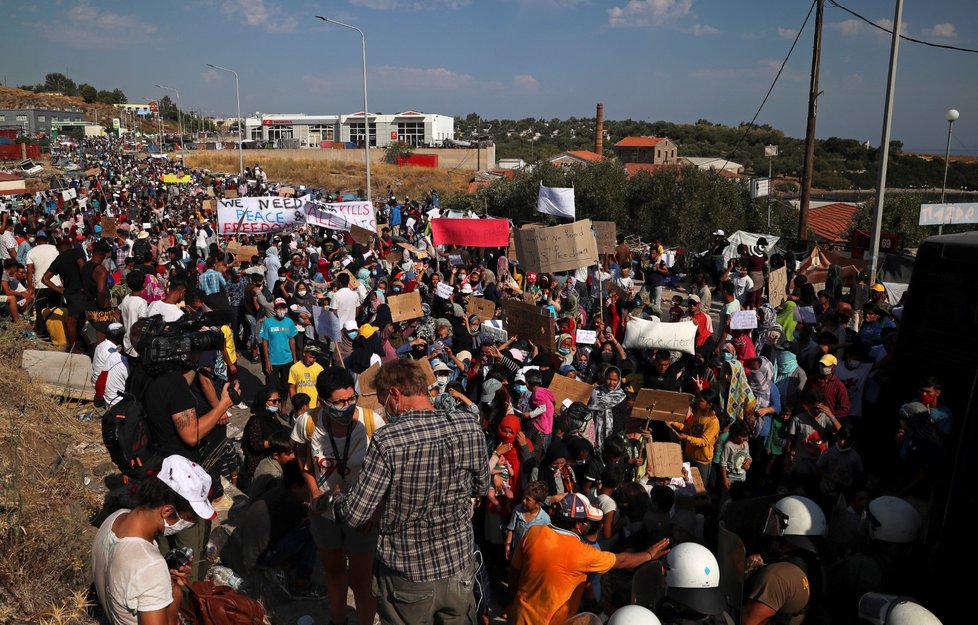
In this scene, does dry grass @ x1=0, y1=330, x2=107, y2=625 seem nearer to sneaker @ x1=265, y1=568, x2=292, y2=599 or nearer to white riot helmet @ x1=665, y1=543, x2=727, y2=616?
sneaker @ x1=265, y1=568, x2=292, y2=599

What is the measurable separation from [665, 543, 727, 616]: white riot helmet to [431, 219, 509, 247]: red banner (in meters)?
10.3

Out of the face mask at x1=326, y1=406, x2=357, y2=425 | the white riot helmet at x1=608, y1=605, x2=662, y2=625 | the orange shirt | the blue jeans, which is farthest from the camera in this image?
the blue jeans

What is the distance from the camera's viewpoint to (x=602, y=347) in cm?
820

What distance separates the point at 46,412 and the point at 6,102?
13681 centimetres

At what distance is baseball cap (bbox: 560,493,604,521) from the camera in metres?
4.64

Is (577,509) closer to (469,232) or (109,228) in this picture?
(469,232)

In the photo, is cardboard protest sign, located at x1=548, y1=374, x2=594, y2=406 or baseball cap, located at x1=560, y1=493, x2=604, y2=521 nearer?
baseball cap, located at x1=560, y1=493, x2=604, y2=521

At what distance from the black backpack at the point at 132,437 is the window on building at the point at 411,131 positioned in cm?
9339

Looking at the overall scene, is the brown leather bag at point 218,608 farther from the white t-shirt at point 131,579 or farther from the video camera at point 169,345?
the video camera at point 169,345

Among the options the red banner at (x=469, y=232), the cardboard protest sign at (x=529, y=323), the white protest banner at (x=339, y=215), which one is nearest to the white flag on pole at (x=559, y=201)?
the red banner at (x=469, y=232)

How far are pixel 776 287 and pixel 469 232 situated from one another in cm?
561

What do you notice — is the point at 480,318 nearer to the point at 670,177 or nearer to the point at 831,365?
the point at 831,365

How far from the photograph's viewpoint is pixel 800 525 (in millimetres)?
4027

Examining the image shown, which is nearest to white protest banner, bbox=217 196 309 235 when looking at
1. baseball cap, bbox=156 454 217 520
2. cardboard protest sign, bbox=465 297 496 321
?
cardboard protest sign, bbox=465 297 496 321
